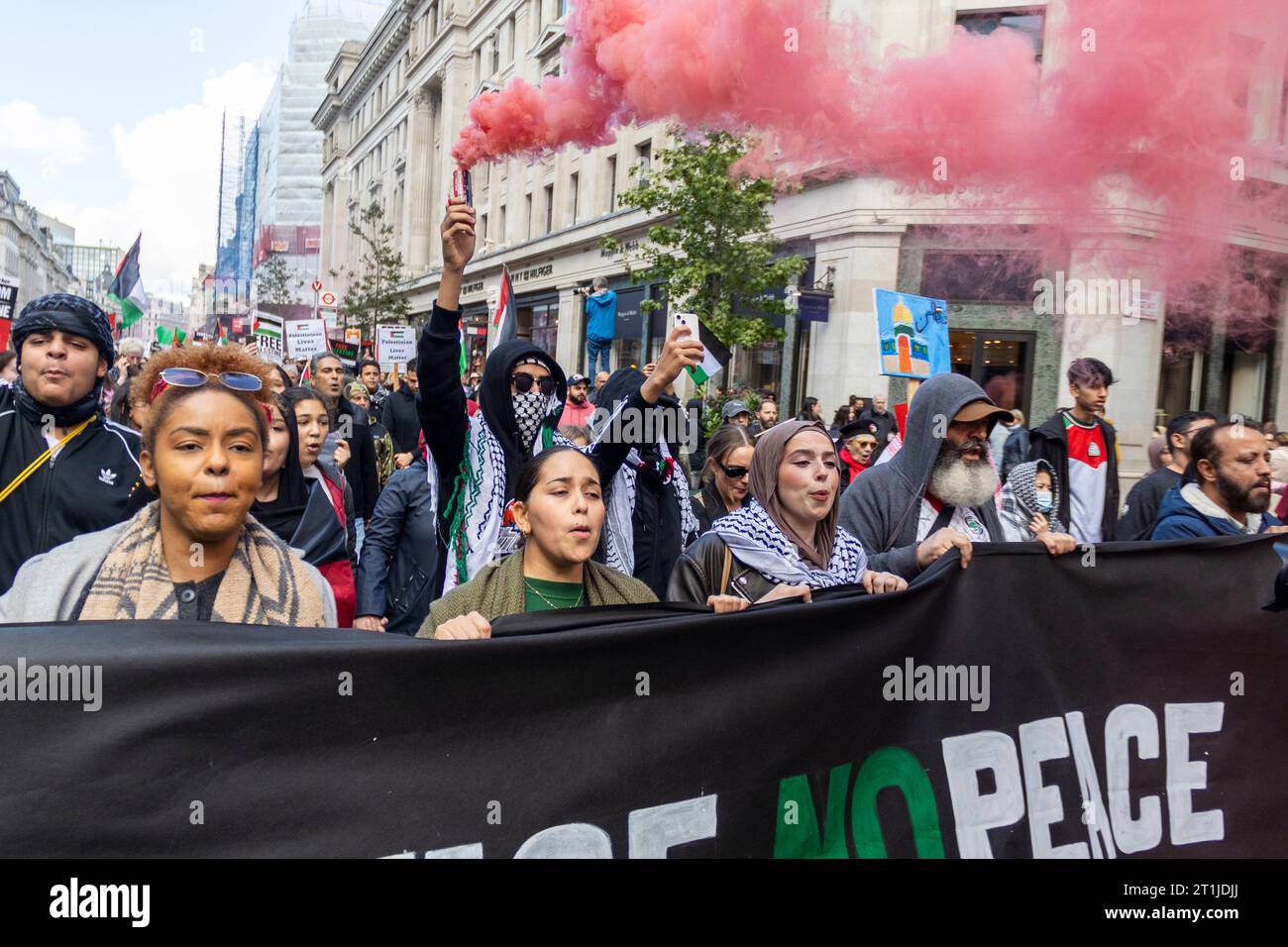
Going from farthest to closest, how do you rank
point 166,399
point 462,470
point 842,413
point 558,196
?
1. point 558,196
2. point 842,413
3. point 462,470
4. point 166,399

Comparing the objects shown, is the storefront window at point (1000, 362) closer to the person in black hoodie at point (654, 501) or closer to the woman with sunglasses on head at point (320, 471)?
the person in black hoodie at point (654, 501)

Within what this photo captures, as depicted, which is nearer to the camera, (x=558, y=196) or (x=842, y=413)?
(x=842, y=413)

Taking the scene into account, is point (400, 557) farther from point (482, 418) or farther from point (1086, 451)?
point (1086, 451)

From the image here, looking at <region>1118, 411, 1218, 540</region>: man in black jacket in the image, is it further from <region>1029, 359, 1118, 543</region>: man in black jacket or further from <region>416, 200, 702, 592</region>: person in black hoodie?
<region>416, 200, 702, 592</region>: person in black hoodie

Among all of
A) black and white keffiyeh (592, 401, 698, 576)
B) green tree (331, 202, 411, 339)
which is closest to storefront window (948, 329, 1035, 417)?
black and white keffiyeh (592, 401, 698, 576)

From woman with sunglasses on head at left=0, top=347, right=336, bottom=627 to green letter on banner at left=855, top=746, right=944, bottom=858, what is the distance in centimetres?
153

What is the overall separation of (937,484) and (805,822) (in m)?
1.57

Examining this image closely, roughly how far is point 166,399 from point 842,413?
11.7 metres

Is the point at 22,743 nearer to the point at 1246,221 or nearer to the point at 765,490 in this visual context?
the point at 765,490

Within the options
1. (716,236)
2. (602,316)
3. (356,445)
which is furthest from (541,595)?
(716,236)

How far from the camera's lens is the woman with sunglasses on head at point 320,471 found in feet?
13.3

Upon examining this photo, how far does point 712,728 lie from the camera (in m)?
2.65
